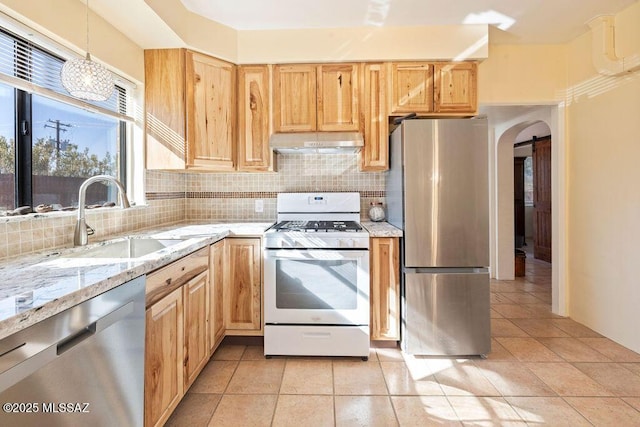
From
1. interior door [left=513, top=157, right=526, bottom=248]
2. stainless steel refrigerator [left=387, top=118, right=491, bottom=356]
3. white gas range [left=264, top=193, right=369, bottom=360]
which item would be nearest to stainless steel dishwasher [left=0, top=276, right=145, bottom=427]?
white gas range [left=264, top=193, right=369, bottom=360]

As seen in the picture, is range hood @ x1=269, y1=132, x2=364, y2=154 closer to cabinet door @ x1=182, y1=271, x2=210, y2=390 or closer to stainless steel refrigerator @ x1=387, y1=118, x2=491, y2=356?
stainless steel refrigerator @ x1=387, y1=118, x2=491, y2=356

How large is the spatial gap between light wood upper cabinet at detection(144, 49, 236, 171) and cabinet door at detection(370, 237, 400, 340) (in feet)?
4.99

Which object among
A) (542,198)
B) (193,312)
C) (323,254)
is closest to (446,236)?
(323,254)

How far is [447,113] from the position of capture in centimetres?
268

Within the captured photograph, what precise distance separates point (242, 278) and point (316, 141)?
1.20m

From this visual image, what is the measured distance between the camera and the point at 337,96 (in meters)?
2.69

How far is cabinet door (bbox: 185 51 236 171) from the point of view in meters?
2.49

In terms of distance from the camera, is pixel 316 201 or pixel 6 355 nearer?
pixel 6 355

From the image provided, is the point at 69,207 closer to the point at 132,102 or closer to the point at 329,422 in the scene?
the point at 132,102

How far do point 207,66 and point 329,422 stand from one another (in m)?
2.59

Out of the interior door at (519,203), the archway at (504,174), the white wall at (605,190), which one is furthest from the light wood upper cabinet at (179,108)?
the interior door at (519,203)

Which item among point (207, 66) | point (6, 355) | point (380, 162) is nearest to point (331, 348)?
point (380, 162)

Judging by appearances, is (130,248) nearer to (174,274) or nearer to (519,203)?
(174,274)

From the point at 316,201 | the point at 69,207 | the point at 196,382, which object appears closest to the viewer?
the point at 69,207
